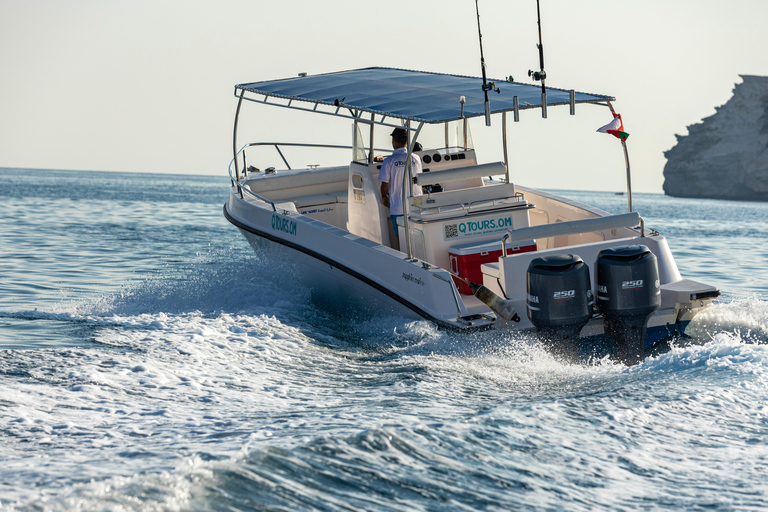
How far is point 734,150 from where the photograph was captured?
157ft

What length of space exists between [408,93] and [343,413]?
3440 mm

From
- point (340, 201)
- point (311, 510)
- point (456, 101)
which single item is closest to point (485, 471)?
point (311, 510)

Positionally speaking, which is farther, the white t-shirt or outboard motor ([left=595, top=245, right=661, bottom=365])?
the white t-shirt

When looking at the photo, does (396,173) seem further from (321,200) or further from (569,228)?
(321,200)

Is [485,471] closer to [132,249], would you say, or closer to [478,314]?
[478,314]

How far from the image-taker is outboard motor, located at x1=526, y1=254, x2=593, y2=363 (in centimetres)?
530

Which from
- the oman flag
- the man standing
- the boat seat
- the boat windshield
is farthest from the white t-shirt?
the boat seat

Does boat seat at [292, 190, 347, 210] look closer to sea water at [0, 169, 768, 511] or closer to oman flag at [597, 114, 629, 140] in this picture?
sea water at [0, 169, 768, 511]

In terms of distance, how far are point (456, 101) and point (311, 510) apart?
399cm

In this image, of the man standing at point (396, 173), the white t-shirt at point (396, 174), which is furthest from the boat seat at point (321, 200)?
the white t-shirt at point (396, 174)

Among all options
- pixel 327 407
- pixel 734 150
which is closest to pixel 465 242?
pixel 327 407

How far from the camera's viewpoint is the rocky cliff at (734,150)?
46.8 metres

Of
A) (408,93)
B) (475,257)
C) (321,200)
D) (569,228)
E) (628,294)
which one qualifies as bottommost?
(628,294)

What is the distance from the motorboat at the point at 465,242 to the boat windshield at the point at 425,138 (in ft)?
0.05
